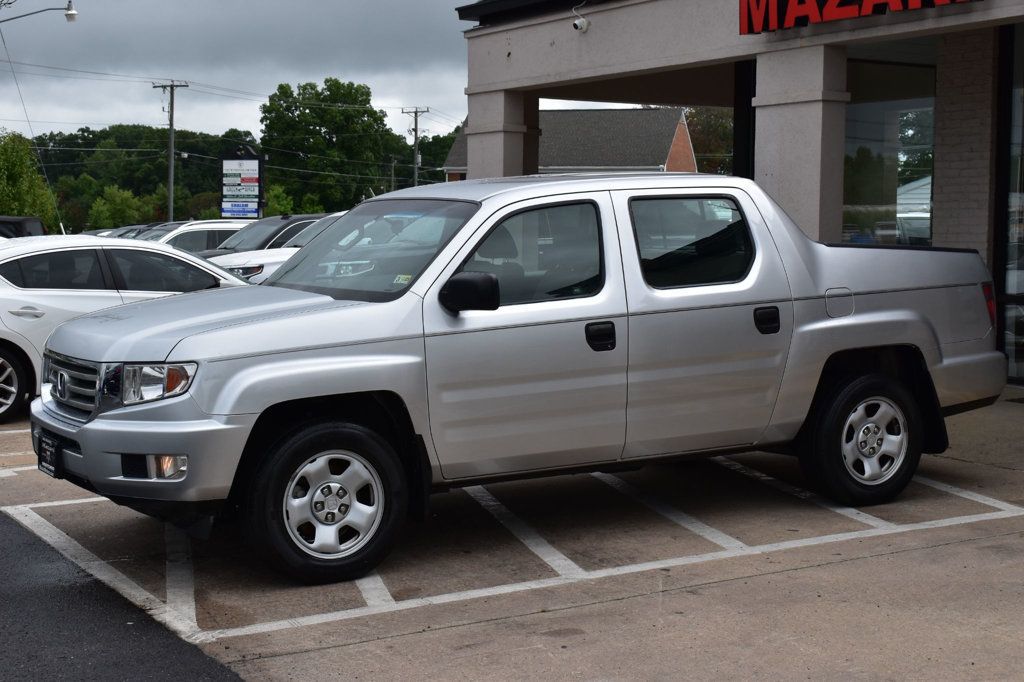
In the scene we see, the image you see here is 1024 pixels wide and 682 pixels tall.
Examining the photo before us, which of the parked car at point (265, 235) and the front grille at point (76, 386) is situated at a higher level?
the parked car at point (265, 235)

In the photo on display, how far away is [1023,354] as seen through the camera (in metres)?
13.0

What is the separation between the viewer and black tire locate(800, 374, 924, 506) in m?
7.51

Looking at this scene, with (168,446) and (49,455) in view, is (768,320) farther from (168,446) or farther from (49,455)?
(49,455)

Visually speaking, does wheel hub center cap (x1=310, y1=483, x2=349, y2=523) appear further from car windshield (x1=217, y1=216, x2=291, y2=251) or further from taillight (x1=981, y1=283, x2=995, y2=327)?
car windshield (x1=217, y1=216, x2=291, y2=251)

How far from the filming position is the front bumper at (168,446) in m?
5.79

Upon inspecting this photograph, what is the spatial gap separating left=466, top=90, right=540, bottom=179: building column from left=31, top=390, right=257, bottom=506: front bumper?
11.1 m

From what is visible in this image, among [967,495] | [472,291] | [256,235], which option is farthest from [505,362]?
[256,235]

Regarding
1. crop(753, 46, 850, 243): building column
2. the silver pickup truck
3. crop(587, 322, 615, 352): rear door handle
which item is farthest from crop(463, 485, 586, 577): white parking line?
crop(753, 46, 850, 243): building column

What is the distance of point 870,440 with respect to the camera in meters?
7.71

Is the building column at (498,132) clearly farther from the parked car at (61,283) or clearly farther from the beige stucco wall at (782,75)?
the parked car at (61,283)

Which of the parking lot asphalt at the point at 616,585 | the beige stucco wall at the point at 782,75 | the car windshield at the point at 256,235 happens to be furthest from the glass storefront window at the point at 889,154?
the car windshield at the point at 256,235

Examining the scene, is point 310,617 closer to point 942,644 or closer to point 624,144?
point 942,644

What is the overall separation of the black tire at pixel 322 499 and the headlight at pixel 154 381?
0.51 m

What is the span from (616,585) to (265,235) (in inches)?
690
